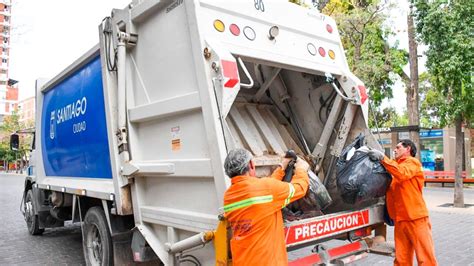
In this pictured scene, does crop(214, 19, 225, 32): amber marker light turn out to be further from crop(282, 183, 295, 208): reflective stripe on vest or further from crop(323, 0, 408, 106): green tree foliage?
crop(323, 0, 408, 106): green tree foliage

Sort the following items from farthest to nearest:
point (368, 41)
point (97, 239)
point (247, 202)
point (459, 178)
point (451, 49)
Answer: point (368, 41), point (459, 178), point (451, 49), point (97, 239), point (247, 202)

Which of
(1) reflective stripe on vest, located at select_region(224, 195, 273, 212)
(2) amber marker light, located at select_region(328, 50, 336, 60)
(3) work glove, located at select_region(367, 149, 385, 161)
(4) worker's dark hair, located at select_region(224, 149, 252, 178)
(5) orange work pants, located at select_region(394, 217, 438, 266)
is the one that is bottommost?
(5) orange work pants, located at select_region(394, 217, 438, 266)

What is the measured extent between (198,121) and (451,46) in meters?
7.68

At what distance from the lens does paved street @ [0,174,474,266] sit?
5.15 m

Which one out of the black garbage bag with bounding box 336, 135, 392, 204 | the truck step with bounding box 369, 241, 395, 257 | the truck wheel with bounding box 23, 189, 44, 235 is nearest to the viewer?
the black garbage bag with bounding box 336, 135, 392, 204

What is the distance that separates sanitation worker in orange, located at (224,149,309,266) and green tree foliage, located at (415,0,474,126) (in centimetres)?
760

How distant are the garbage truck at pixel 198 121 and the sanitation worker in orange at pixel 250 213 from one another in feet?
0.47

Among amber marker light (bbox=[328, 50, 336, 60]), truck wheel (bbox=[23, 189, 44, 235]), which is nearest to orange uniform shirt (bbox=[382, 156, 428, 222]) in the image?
amber marker light (bbox=[328, 50, 336, 60])

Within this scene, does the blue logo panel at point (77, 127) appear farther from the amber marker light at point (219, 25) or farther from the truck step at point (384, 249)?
the truck step at point (384, 249)

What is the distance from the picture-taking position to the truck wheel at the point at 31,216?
261 inches

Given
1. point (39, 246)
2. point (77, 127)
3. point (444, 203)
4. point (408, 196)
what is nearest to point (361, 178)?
point (408, 196)

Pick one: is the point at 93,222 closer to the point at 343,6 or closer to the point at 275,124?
the point at 275,124

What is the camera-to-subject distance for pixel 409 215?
3.42m

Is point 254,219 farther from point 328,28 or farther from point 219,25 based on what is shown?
point 328,28
